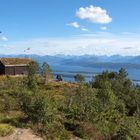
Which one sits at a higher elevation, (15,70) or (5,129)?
(15,70)

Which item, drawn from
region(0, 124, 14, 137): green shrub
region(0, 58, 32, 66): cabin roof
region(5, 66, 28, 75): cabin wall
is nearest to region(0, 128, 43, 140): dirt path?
region(0, 124, 14, 137): green shrub

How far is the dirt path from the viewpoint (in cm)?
2576

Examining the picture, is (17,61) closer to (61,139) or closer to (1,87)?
(1,87)

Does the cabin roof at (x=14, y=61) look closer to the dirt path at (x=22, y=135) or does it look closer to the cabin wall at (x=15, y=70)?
the cabin wall at (x=15, y=70)

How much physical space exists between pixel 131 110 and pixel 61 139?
19.7 meters

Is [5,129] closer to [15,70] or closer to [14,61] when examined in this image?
[15,70]

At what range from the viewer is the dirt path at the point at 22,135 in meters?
25.8

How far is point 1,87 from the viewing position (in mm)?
60469

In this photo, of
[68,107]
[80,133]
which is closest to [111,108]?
[68,107]

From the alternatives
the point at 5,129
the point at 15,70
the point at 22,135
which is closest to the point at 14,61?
the point at 15,70

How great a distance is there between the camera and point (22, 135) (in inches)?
1030

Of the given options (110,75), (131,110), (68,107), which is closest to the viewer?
(68,107)

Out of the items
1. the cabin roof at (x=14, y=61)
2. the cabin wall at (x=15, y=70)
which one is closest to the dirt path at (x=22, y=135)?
the cabin wall at (x=15, y=70)

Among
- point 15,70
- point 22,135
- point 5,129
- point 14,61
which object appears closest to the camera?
point 22,135
